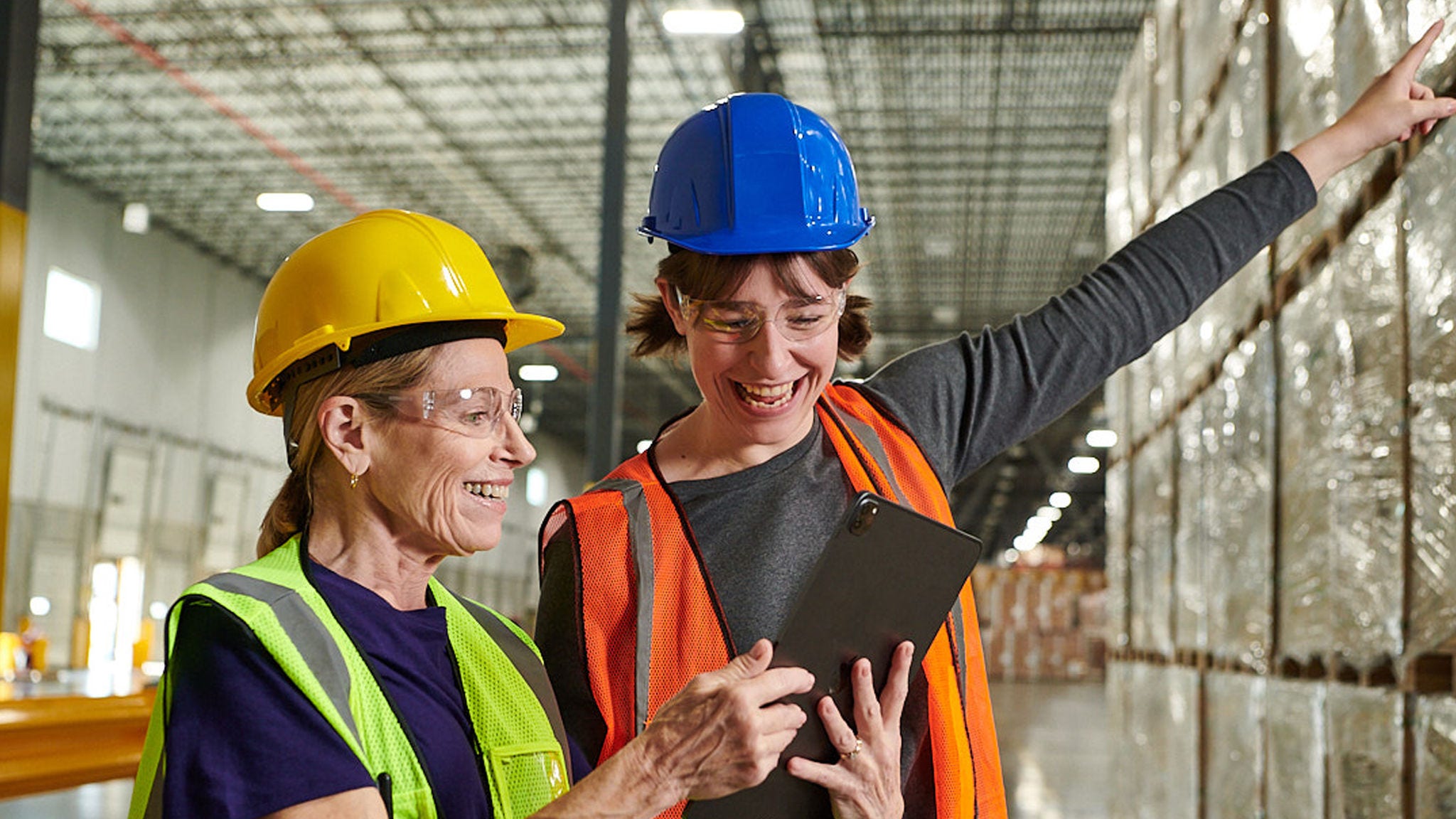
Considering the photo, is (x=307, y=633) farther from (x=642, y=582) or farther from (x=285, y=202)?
(x=285, y=202)

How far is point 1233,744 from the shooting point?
4414mm

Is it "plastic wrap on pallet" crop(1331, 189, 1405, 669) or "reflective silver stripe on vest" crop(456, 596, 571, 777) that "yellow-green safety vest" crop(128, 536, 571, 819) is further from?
"plastic wrap on pallet" crop(1331, 189, 1405, 669)

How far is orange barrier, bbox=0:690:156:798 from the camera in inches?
112

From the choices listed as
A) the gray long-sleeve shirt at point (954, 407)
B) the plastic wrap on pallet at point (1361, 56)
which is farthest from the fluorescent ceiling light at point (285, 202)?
the gray long-sleeve shirt at point (954, 407)

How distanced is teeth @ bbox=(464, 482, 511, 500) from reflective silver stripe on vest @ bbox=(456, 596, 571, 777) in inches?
7.4

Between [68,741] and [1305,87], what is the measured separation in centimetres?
330

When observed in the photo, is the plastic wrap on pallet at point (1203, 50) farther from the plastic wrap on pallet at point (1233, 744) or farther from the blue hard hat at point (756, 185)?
the blue hard hat at point (756, 185)

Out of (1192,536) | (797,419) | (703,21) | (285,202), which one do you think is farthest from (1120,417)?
(285,202)

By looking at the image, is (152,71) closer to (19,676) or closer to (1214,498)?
(19,676)

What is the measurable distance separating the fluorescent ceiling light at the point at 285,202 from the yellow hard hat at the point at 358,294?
1037 centimetres

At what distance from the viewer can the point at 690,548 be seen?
6.33 ft

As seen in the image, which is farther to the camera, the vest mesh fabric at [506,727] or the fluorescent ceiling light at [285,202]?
the fluorescent ceiling light at [285,202]

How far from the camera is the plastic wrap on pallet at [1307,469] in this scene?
328 centimetres

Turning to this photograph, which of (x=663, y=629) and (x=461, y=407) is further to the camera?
(x=663, y=629)
